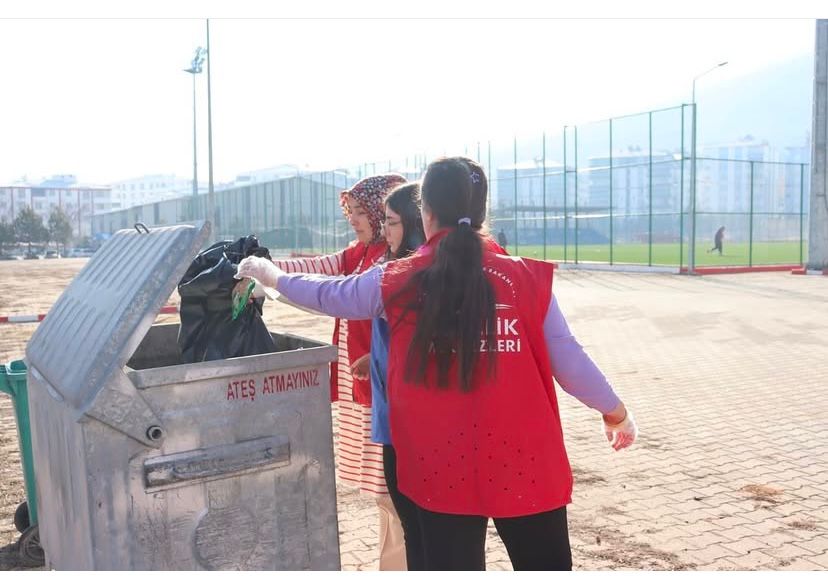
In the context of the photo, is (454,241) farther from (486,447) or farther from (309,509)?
(309,509)

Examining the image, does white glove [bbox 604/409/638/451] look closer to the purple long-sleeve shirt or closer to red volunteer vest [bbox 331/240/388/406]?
the purple long-sleeve shirt

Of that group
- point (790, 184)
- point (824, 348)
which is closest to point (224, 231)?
point (824, 348)

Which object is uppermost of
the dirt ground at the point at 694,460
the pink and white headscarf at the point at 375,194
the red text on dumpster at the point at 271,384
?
the pink and white headscarf at the point at 375,194

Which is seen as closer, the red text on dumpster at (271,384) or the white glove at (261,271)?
the white glove at (261,271)

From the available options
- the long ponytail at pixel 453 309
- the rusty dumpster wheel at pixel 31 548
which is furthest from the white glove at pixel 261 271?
the rusty dumpster wheel at pixel 31 548

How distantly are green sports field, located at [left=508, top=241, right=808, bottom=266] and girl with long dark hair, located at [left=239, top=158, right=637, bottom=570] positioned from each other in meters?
33.2

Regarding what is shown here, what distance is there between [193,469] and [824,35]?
25254mm

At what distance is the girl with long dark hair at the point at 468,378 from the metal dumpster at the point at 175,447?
0.47 m

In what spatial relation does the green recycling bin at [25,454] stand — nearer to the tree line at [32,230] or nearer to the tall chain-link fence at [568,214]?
the tall chain-link fence at [568,214]

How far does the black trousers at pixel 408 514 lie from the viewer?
8.91ft

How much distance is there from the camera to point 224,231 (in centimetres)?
5700

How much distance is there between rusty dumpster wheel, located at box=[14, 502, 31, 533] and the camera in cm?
430

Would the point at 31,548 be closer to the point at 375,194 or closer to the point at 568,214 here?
the point at 375,194

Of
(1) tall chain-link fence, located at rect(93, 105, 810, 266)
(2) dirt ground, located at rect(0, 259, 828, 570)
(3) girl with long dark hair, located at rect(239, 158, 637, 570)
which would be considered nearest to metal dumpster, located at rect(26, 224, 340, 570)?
(3) girl with long dark hair, located at rect(239, 158, 637, 570)
